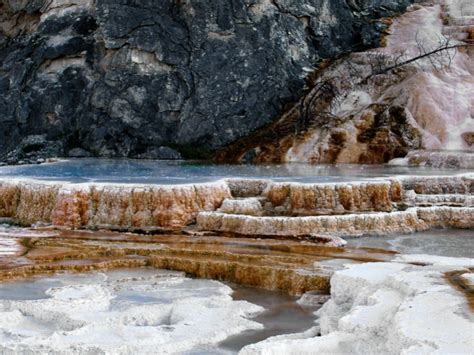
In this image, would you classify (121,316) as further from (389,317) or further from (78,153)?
(78,153)

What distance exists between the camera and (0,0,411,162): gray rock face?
24.9m

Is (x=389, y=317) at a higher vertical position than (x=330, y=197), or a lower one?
lower

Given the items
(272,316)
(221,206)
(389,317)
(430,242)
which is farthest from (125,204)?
(389,317)

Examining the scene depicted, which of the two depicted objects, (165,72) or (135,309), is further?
(165,72)

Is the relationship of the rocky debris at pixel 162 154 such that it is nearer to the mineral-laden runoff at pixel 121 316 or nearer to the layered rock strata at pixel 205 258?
the layered rock strata at pixel 205 258

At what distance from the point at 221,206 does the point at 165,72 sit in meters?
10.3

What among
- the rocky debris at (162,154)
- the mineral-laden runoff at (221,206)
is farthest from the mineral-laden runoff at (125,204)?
the rocky debris at (162,154)

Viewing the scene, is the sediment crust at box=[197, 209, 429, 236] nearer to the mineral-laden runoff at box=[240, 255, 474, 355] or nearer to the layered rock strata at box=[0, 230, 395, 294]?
the layered rock strata at box=[0, 230, 395, 294]

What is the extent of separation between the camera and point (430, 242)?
14.0 metres

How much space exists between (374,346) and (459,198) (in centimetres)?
935

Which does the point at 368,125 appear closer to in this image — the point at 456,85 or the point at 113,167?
the point at 456,85

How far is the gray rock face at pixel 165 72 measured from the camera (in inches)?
980

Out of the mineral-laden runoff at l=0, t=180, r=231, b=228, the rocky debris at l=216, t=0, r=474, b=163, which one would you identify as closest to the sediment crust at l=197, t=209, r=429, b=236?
the mineral-laden runoff at l=0, t=180, r=231, b=228

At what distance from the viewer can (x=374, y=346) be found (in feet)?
24.8
